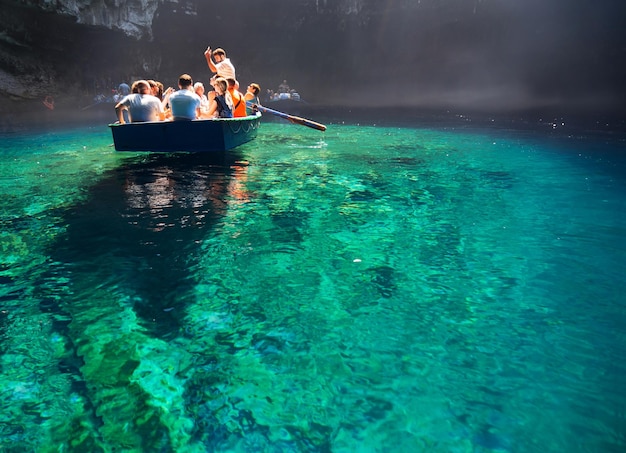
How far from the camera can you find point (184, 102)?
8.87 metres

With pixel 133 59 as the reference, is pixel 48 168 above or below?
below

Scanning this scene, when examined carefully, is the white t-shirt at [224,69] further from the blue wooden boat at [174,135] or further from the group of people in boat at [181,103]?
the blue wooden boat at [174,135]

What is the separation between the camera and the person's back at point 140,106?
8.99 m

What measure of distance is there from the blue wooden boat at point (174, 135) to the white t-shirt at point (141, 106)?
1.70 feet

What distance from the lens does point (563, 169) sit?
920cm

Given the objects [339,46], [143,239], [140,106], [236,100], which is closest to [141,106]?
[140,106]

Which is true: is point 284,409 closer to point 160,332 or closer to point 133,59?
point 160,332

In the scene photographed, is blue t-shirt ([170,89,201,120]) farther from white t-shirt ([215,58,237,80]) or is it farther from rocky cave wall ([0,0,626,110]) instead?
rocky cave wall ([0,0,626,110])

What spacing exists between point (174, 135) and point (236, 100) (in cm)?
252

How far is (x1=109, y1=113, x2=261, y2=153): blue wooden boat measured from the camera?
8.80 meters

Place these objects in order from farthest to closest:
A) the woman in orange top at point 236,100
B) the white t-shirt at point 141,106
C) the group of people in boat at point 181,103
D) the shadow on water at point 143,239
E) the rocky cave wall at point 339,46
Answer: the rocky cave wall at point 339,46 → the woman in orange top at point 236,100 → the white t-shirt at point 141,106 → the group of people in boat at point 181,103 → the shadow on water at point 143,239

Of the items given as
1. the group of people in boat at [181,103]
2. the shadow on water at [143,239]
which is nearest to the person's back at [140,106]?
the group of people in boat at [181,103]

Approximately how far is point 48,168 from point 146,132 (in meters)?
2.68

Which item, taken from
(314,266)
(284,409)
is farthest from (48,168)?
(284,409)
